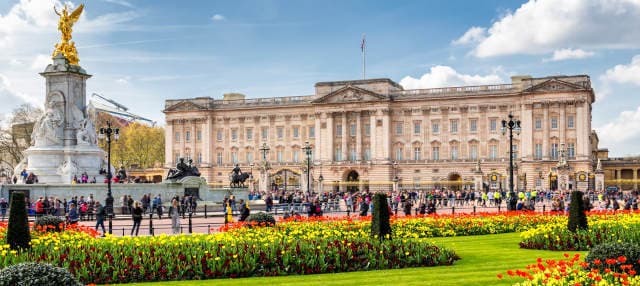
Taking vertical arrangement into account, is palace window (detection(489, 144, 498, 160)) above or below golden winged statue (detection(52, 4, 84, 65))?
below

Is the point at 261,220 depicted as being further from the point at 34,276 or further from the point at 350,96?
the point at 350,96

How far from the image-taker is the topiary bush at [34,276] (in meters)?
8.72

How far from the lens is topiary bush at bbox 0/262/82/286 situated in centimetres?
872

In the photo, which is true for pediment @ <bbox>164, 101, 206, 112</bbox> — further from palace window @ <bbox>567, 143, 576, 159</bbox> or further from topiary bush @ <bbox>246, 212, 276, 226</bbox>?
topiary bush @ <bbox>246, 212, 276, 226</bbox>

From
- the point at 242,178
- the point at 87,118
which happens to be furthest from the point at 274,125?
the point at 87,118

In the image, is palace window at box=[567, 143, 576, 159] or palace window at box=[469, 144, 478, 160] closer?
palace window at box=[567, 143, 576, 159]

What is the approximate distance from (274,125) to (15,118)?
31.8 metres

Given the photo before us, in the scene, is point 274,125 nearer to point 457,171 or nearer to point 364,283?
point 457,171

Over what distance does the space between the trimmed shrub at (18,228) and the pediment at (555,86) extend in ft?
234

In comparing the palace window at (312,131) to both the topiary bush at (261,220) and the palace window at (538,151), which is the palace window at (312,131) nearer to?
the palace window at (538,151)

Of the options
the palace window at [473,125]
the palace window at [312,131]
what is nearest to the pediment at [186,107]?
the palace window at [312,131]

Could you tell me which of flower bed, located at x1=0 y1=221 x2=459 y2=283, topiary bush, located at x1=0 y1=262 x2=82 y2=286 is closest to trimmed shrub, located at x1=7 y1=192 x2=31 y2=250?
flower bed, located at x1=0 y1=221 x2=459 y2=283

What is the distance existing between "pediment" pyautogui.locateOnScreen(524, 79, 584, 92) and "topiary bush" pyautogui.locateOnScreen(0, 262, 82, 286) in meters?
76.0

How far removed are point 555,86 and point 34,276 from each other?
7662cm
